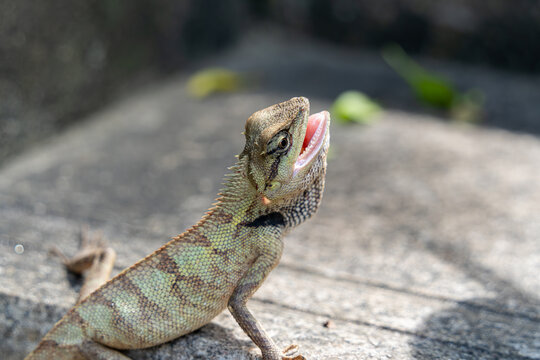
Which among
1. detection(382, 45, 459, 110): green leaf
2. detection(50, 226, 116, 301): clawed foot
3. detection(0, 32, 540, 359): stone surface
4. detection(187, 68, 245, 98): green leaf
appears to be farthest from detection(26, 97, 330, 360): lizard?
detection(187, 68, 245, 98): green leaf

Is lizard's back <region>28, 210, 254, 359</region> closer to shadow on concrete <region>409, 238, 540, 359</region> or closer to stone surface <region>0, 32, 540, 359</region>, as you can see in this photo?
stone surface <region>0, 32, 540, 359</region>

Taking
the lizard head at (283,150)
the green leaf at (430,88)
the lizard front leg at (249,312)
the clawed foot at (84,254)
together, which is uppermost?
the lizard head at (283,150)

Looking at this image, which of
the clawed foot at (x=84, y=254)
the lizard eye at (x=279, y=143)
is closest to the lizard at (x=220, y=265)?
the lizard eye at (x=279, y=143)

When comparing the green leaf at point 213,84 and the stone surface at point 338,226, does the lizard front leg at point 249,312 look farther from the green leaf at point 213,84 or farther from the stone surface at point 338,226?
the green leaf at point 213,84

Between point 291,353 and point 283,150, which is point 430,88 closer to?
point 283,150

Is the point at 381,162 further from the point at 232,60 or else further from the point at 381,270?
the point at 232,60

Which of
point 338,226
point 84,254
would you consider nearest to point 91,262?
point 84,254

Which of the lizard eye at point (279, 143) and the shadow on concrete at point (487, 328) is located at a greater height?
the lizard eye at point (279, 143)
